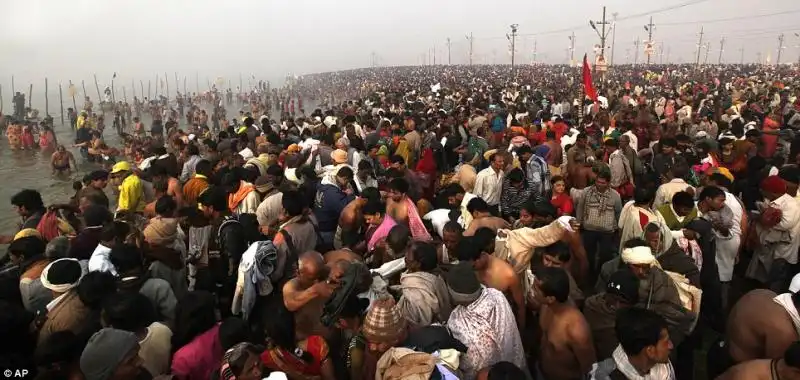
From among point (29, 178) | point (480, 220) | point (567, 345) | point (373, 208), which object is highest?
point (373, 208)

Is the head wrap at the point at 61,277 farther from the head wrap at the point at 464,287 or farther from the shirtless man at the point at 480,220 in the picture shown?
the shirtless man at the point at 480,220

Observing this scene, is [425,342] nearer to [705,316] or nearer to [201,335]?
[201,335]

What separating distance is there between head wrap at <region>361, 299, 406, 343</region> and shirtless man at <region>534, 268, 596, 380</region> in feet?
3.01

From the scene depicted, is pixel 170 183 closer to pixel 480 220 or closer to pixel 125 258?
pixel 125 258

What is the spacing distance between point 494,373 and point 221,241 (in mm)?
2852

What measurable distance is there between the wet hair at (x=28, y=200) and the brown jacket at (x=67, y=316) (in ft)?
8.61

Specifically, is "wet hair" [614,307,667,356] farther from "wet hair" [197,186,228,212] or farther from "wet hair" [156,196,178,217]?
"wet hair" [156,196,178,217]

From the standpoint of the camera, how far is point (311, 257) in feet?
11.2

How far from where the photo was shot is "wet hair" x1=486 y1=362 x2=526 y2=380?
229cm

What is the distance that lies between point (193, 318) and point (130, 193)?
3831 mm

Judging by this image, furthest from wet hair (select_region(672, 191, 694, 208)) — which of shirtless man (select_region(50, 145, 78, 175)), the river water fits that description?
shirtless man (select_region(50, 145, 78, 175))

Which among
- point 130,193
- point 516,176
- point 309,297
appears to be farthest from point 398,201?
point 130,193

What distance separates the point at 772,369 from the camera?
227 centimetres

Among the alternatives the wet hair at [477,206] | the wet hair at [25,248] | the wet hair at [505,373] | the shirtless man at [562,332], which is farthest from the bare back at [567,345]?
the wet hair at [25,248]
